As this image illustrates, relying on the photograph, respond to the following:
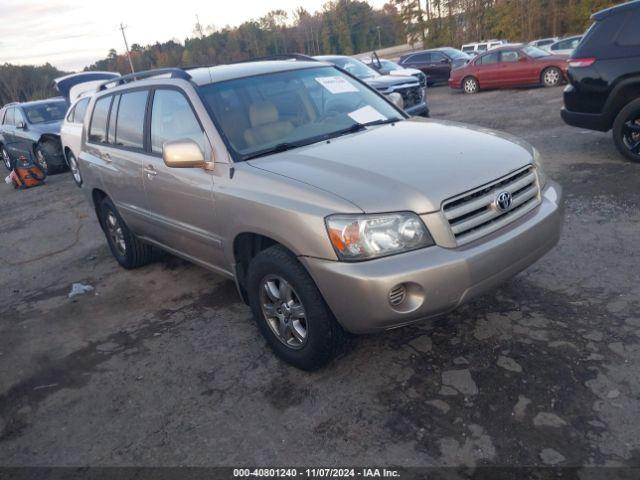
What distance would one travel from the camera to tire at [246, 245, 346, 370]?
290cm

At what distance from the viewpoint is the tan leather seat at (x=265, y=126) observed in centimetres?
353

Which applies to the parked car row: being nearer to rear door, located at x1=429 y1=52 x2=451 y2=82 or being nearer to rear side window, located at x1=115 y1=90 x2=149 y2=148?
rear side window, located at x1=115 y1=90 x2=149 y2=148

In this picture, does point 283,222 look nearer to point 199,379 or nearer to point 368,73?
point 199,379

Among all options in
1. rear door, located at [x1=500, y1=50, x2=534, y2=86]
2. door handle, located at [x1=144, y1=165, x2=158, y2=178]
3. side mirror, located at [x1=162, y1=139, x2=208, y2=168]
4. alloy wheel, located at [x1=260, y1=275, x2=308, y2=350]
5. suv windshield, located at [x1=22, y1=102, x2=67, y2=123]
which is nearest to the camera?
alloy wheel, located at [x1=260, y1=275, x2=308, y2=350]

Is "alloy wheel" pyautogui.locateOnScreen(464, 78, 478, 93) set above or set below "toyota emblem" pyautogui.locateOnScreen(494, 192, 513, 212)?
below

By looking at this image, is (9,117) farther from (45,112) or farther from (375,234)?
(375,234)

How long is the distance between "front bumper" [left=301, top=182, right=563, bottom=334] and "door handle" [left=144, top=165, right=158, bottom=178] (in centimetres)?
184

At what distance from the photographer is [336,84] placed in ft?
13.8

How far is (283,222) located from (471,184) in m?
1.04

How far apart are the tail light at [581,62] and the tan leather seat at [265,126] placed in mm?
4657

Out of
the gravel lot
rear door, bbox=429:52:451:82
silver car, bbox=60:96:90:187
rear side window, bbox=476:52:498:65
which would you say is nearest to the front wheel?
rear side window, bbox=476:52:498:65

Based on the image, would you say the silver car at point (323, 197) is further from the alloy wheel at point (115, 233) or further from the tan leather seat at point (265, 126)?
the alloy wheel at point (115, 233)

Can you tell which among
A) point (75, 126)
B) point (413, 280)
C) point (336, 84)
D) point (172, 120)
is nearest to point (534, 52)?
point (75, 126)

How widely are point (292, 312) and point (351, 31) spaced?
96149 mm
